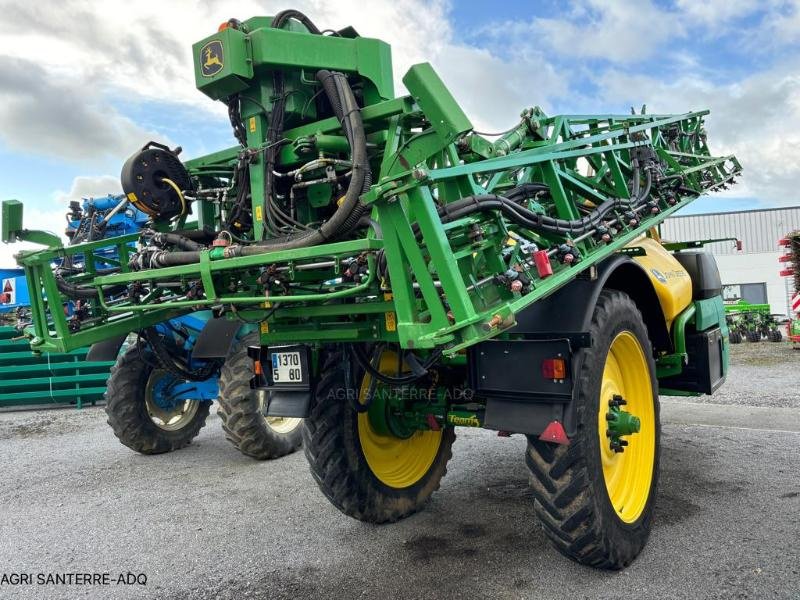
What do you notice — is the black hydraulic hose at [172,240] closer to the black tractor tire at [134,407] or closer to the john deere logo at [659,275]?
the black tractor tire at [134,407]

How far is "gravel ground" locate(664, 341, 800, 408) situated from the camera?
8.18 m

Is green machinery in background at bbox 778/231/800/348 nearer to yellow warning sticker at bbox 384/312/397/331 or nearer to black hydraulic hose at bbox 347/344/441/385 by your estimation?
black hydraulic hose at bbox 347/344/441/385

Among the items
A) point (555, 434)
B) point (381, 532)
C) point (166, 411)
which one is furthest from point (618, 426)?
point (166, 411)

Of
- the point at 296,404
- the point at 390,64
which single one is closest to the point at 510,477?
the point at 296,404

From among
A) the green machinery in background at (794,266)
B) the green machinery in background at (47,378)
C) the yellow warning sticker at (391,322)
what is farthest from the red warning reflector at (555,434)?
the green machinery in background at (794,266)

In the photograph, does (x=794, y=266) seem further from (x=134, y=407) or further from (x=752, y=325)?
(x=134, y=407)

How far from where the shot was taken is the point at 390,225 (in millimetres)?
2482

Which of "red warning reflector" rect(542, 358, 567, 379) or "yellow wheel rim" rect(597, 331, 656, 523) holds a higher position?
"red warning reflector" rect(542, 358, 567, 379)

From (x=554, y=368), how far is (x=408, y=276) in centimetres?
83

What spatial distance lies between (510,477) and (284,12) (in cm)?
372

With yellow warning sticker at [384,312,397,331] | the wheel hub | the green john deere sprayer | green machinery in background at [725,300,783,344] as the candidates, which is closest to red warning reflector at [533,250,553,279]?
the green john deere sprayer

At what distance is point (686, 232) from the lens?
33.9 metres

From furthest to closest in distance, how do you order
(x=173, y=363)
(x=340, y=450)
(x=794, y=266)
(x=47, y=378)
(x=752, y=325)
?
(x=752, y=325) < (x=794, y=266) < (x=47, y=378) < (x=173, y=363) < (x=340, y=450)

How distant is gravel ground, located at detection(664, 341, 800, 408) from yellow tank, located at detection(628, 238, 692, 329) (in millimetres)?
4245
